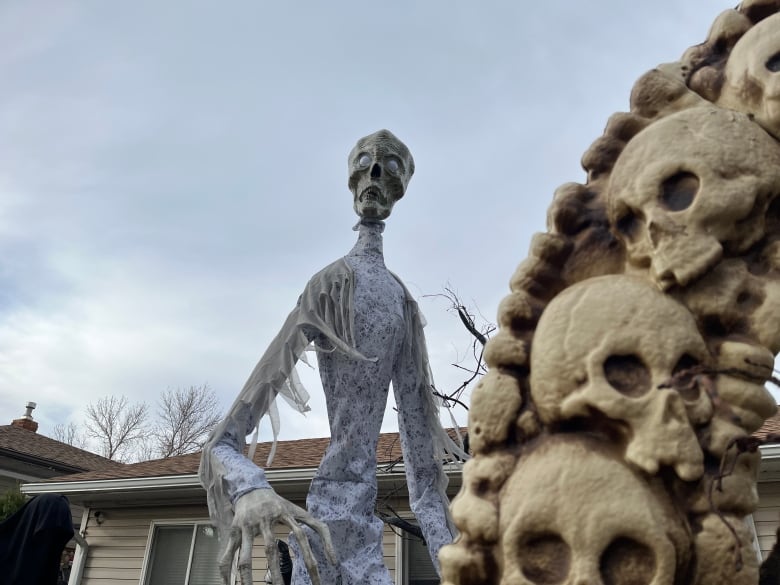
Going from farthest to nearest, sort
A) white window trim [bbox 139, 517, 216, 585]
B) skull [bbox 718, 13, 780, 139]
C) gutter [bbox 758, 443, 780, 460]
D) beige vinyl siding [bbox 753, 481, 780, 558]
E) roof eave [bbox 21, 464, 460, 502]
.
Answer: white window trim [bbox 139, 517, 216, 585] < roof eave [bbox 21, 464, 460, 502] < beige vinyl siding [bbox 753, 481, 780, 558] < gutter [bbox 758, 443, 780, 460] < skull [bbox 718, 13, 780, 139]

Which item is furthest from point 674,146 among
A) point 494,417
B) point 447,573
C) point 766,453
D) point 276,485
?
point 276,485

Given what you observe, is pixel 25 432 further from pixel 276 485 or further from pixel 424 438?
pixel 424 438

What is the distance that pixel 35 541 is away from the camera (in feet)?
12.6

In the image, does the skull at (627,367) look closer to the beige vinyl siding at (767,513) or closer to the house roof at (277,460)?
the beige vinyl siding at (767,513)

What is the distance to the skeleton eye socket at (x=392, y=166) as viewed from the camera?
2.46m

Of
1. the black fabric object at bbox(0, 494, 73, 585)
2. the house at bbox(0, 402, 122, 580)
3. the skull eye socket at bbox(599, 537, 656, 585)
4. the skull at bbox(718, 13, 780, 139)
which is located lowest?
the skull eye socket at bbox(599, 537, 656, 585)

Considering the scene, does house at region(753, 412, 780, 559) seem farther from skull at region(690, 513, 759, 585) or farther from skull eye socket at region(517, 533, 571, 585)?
skull eye socket at region(517, 533, 571, 585)

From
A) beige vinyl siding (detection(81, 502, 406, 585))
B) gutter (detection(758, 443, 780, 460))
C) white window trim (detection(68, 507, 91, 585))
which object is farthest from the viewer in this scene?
white window trim (detection(68, 507, 91, 585))

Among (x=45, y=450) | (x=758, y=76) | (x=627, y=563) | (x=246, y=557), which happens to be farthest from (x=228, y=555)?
(x=45, y=450)

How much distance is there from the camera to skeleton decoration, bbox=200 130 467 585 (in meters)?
1.91

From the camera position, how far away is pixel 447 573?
3.91 feet

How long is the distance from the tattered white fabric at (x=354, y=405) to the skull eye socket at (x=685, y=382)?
1.11 metres

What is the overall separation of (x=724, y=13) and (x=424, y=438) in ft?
4.89

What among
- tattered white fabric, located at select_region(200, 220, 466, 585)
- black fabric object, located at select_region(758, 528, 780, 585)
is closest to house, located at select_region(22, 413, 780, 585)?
tattered white fabric, located at select_region(200, 220, 466, 585)
